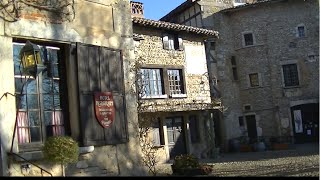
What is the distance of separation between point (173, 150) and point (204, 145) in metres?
2.18

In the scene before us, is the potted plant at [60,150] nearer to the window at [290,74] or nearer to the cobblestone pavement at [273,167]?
the cobblestone pavement at [273,167]

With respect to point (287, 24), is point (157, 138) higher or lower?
lower

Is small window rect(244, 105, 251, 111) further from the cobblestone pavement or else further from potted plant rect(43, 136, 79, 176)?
potted plant rect(43, 136, 79, 176)

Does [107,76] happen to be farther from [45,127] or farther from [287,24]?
[287,24]

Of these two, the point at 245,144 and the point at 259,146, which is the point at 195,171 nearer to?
the point at 259,146

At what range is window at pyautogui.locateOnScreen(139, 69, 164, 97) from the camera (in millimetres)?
20047

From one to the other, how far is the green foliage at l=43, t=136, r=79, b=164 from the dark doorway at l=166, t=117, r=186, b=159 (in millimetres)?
13934

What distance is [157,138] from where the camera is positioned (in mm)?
20641

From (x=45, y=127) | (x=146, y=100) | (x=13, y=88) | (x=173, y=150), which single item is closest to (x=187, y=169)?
(x=45, y=127)

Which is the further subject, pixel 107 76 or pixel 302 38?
pixel 302 38

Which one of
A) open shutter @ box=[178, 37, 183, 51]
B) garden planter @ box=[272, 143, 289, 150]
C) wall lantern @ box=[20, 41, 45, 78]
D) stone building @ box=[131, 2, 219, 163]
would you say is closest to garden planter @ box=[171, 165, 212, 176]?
wall lantern @ box=[20, 41, 45, 78]

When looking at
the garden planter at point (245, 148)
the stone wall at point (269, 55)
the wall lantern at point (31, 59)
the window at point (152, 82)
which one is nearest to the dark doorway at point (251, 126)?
the stone wall at point (269, 55)

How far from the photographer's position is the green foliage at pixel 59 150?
7.29m

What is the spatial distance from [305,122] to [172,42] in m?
10.7
